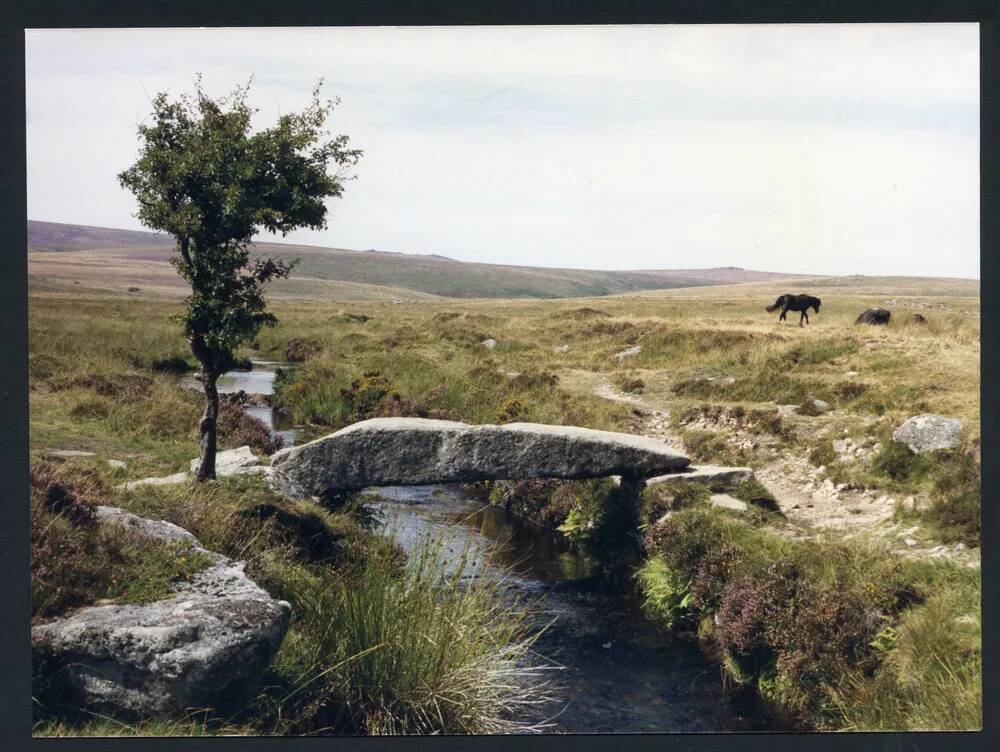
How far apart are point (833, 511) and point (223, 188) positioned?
30.3ft

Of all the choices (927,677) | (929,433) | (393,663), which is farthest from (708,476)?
(393,663)

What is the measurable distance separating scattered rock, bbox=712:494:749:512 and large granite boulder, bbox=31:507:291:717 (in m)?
6.91

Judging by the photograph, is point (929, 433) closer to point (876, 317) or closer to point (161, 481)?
point (161, 481)

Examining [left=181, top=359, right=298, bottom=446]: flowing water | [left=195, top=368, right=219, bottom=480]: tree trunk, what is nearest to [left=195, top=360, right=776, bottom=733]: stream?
[left=195, top=368, right=219, bottom=480]: tree trunk

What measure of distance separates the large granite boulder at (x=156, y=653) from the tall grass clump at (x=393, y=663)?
0.63 metres

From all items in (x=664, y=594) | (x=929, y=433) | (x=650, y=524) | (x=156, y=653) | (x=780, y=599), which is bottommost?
(x=664, y=594)

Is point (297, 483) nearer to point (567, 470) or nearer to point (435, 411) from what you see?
point (567, 470)

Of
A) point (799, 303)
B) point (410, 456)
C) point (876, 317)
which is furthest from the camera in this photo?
point (799, 303)

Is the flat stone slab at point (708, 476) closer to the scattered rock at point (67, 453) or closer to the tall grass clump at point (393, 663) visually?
the tall grass clump at point (393, 663)

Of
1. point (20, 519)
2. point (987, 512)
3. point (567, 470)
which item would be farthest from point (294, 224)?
point (987, 512)

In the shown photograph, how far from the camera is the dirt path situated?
10232 mm

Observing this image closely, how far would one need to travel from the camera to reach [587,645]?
431 inches

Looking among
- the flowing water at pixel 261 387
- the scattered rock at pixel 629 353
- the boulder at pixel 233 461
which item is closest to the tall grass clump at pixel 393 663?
the boulder at pixel 233 461

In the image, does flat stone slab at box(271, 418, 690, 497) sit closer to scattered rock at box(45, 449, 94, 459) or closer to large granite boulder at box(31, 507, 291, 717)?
scattered rock at box(45, 449, 94, 459)
